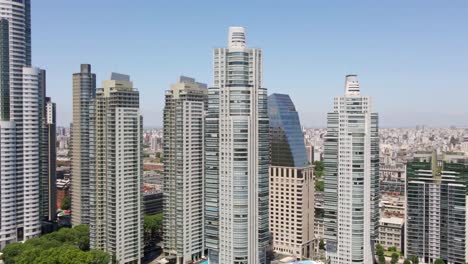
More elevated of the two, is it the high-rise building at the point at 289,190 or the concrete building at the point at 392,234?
the high-rise building at the point at 289,190

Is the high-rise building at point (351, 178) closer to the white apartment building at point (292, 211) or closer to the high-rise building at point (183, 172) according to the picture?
the white apartment building at point (292, 211)

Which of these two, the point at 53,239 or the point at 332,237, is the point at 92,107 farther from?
the point at 332,237

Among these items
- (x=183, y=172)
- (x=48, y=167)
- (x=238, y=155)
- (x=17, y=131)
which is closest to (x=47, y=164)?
(x=48, y=167)

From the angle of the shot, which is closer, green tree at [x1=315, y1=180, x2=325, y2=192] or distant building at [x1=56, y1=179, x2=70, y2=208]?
green tree at [x1=315, y1=180, x2=325, y2=192]

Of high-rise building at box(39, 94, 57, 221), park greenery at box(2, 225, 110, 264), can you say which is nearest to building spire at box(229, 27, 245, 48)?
park greenery at box(2, 225, 110, 264)

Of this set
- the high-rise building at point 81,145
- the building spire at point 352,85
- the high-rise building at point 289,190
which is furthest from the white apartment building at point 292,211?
the high-rise building at point 81,145

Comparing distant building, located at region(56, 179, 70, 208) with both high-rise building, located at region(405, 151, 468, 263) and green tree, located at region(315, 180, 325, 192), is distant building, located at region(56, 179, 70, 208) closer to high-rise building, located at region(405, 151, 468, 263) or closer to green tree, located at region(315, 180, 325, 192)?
green tree, located at region(315, 180, 325, 192)
